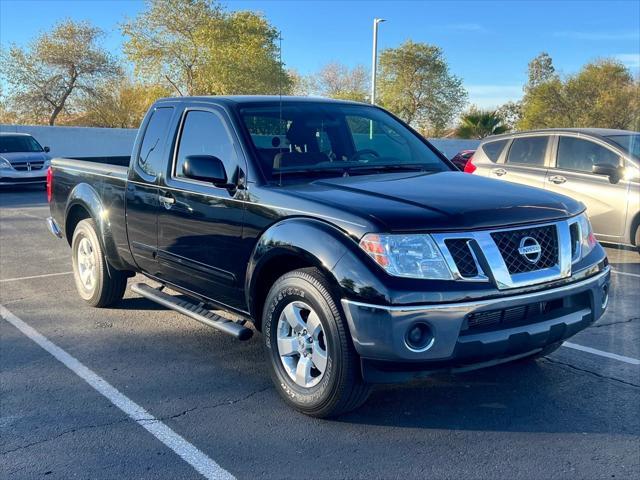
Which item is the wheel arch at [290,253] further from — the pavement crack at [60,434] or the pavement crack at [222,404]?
the pavement crack at [60,434]

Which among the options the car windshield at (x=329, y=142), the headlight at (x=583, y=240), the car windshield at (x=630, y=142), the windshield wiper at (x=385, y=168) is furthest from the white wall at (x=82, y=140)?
the headlight at (x=583, y=240)

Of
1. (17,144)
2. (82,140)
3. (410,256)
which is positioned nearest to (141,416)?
(410,256)

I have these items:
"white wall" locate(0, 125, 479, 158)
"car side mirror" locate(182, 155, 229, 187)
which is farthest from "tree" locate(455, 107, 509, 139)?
"car side mirror" locate(182, 155, 229, 187)

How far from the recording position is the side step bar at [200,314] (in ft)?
14.0

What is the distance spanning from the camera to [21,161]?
17.9 meters

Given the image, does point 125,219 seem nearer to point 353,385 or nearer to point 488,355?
point 353,385

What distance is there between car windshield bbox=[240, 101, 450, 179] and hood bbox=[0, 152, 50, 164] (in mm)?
14996

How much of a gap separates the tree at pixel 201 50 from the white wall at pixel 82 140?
33.0 feet

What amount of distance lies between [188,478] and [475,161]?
8221 millimetres

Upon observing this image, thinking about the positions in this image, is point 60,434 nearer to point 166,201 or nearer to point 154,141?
point 166,201

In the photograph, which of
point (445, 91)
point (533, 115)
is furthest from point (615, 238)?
point (445, 91)

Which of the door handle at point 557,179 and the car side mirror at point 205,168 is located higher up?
the car side mirror at point 205,168

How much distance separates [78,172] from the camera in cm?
644

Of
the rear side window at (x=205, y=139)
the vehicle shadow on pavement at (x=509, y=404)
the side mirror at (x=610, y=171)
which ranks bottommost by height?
the vehicle shadow on pavement at (x=509, y=404)
